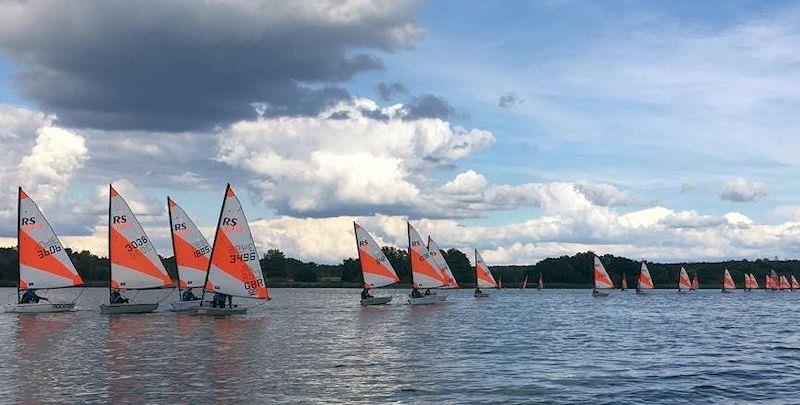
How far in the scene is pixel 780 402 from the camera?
Answer: 102 feet

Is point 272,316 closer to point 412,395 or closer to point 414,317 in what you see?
point 414,317

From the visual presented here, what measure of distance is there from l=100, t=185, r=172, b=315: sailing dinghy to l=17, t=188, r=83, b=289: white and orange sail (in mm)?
3577

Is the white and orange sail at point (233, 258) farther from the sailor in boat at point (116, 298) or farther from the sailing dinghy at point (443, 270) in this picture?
the sailing dinghy at point (443, 270)

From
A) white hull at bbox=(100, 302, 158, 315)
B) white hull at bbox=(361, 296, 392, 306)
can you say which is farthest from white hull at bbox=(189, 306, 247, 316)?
white hull at bbox=(361, 296, 392, 306)

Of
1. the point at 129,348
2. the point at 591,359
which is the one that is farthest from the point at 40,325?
the point at 591,359

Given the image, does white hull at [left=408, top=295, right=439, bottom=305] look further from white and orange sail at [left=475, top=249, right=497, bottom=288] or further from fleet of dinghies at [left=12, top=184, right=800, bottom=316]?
white and orange sail at [left=475, top=249, right=497, bottom=288]

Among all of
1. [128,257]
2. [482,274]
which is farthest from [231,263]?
[482,274]

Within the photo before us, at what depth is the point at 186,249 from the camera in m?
78.7

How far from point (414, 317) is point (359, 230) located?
16.9 metres

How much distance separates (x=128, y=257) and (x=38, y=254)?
739 centimetres

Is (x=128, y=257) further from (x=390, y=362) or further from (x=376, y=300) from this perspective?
(x=390, y=362)

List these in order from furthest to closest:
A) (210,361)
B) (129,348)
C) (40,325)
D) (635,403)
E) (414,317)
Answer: (414,317), (40,325), (129,348), (210,361), (635,403)

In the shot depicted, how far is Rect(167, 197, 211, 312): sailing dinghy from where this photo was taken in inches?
3088

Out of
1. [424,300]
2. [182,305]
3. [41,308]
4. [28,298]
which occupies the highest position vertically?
[28,298]
